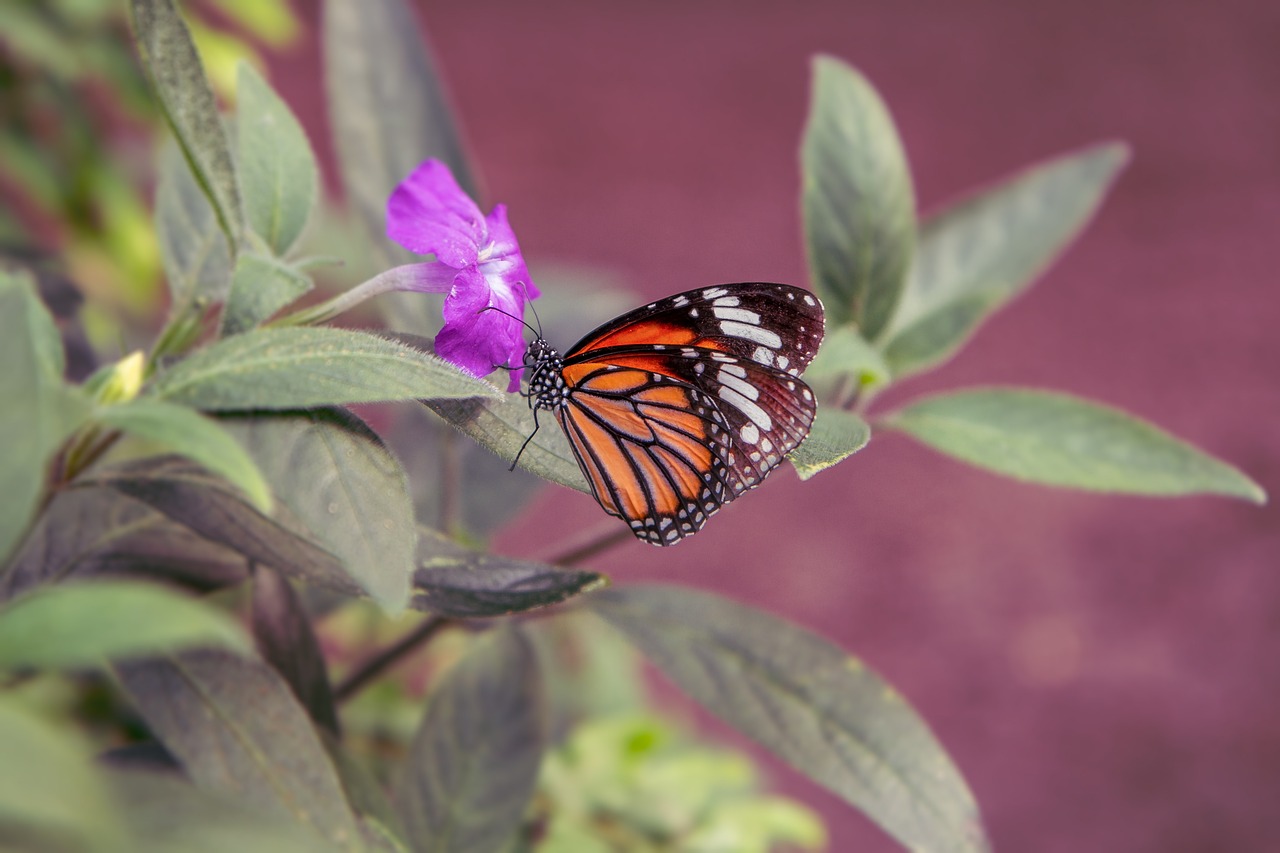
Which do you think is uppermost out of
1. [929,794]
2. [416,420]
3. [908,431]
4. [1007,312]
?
[908,431]

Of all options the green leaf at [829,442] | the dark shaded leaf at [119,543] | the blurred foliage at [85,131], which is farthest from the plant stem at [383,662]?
the blurred foliage at [85,131]

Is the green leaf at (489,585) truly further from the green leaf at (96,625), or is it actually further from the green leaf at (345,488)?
the green leaf at (96,625)

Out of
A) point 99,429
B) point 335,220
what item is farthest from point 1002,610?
point 99,429

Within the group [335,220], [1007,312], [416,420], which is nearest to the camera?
[416,420]

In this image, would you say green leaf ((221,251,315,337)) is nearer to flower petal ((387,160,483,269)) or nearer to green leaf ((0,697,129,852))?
flower petal ((387,160,483,269))

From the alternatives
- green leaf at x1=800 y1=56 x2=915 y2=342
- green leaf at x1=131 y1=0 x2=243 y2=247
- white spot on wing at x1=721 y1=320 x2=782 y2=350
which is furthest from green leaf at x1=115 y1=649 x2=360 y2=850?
green leaf at x1=800 y1=56 x2=915 y2=342

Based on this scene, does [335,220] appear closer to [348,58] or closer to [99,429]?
[348,58]
